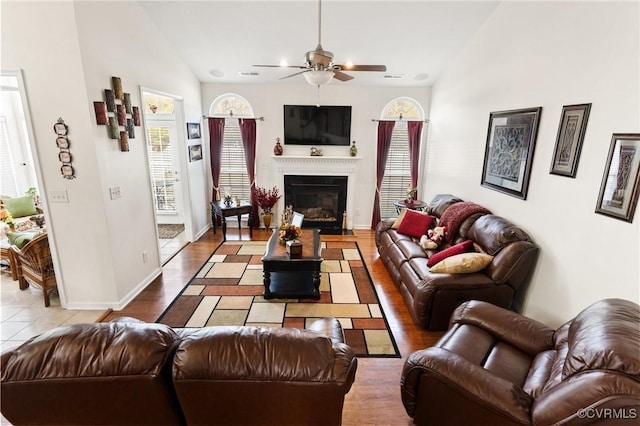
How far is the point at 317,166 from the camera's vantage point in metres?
5.86

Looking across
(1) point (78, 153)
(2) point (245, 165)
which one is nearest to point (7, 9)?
(1) point (78, 153)

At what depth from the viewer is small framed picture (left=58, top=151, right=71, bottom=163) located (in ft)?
9.61

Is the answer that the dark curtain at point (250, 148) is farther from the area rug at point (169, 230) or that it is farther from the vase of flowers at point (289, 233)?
the vase of flowers at point (289, 233)

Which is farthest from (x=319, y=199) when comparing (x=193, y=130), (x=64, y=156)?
(x=64, y=156)

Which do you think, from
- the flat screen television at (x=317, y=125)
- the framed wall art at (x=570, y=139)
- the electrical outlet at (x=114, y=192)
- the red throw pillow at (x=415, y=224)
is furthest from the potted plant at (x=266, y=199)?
the framed wall art at (x=570, y=139)

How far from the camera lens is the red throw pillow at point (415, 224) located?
4242mm

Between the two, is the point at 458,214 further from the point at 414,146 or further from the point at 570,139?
the point at 414,146

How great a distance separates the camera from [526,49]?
121 inches

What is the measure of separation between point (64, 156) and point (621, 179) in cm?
460

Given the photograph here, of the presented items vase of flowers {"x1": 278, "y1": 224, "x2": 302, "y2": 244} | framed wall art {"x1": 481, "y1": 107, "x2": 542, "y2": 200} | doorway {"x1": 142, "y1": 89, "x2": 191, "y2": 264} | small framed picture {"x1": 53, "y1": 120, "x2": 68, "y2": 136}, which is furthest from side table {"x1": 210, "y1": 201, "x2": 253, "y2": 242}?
framed wall art {"x1": 481, "y1": 107, "x2": 542, "y2": 200}

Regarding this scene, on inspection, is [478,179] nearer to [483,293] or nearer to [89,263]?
[483,293]

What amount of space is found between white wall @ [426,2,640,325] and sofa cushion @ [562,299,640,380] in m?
0.55

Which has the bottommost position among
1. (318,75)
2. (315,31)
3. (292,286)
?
(292,286)

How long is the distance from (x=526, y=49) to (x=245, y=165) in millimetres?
4762
